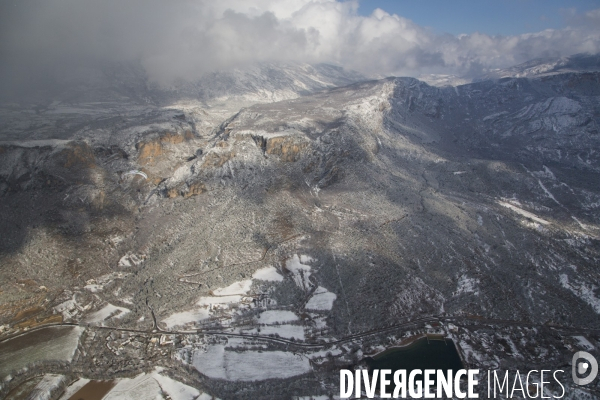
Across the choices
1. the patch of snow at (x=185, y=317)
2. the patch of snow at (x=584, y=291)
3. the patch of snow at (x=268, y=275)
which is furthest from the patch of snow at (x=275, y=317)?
the patch of snow at (x=584, y=291)

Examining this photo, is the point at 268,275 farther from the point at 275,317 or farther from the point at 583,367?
the point at 583,367

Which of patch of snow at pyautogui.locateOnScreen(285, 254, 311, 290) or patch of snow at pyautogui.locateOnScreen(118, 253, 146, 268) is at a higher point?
patch of snow at pyautogui.locateOnScreen(118, 253, 146, 268)

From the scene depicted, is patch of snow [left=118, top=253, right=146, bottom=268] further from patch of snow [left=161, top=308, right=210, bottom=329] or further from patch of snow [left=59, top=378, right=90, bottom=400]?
patch of snow [left=59, top=378, right=90, bottom=400]

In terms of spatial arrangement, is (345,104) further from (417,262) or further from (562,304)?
(562,304)


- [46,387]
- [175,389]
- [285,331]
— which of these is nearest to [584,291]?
[285,331]

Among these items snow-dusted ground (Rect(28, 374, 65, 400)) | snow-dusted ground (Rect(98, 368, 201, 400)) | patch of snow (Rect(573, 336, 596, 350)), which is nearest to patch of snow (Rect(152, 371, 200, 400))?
snow-dusted ground (Rect(98, 368, 201, 400))

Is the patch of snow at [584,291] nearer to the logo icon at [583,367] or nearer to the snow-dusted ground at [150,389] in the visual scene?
the logo icon at [583,367]
